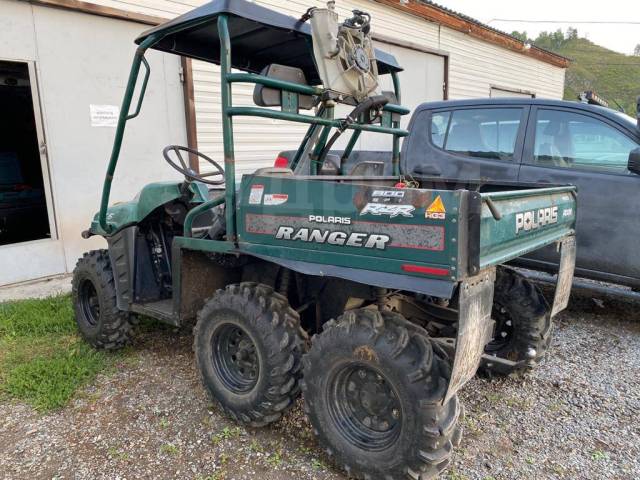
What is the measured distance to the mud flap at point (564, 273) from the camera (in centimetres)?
296

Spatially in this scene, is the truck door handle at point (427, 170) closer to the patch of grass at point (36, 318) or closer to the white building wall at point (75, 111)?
the white building wall at point (75, 111)

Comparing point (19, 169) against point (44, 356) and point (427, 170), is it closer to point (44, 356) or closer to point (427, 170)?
point (44, 356)

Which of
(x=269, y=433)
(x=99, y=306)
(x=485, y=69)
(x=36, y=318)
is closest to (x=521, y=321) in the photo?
(x=269, y=433)

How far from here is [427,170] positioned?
5223 mm

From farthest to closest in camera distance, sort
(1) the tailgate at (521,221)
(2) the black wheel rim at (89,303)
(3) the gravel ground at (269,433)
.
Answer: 1. (2) the black wheel rim at (89,303)
2. (3) the gravel ground at (269,433)
3. (1) the tailgate at (521,221)

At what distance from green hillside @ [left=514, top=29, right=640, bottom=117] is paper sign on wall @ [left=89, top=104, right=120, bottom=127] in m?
36.8

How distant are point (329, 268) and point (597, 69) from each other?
58.7 meters

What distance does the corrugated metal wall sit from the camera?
7.10 metres

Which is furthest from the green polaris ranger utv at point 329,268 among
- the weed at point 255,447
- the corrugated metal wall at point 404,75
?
the corrugated metal wall at point 404,75

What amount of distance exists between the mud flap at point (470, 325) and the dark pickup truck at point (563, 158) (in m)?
2.47

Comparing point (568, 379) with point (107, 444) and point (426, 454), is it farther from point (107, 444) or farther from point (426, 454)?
point (107, 444)

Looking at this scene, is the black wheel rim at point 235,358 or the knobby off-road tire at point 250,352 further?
the black wheel rim at point 235,358

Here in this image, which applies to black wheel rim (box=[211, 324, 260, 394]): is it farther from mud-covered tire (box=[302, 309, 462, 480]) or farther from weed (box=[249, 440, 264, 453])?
mud-covered tire (box=[302, 309, 462, 480])

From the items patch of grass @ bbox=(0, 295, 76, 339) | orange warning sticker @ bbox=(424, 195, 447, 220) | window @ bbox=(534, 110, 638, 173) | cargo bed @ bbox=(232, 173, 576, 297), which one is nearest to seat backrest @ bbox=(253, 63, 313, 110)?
cargo bed @ bbox=(232, 173, 576, 297)
